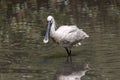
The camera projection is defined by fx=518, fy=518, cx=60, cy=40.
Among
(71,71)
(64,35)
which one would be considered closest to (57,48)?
(64,35)

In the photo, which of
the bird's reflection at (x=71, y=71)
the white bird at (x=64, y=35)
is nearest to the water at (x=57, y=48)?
the bird's reflection at (x=71, y=71)

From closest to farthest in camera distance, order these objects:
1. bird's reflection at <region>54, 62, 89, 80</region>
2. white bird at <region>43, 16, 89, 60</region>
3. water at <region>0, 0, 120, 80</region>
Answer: bird's reflection at <region>54, 62, 89, 80</region>
water at <region>0, 0, 120, 80</region>
white bird at <region>43, 16, 89, 60</region>

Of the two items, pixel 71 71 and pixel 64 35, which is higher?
pixel 64 35

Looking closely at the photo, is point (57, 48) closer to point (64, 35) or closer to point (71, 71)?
point (64, 35)

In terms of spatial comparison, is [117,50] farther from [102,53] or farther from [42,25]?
[42,25]

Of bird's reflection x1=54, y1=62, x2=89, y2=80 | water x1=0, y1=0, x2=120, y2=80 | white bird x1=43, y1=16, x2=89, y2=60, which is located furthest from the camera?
white bird x1=43, y1=16, x2=89, y2=60

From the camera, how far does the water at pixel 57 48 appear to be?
33.6ft

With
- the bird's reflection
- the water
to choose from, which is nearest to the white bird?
the water

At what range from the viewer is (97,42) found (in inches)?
497

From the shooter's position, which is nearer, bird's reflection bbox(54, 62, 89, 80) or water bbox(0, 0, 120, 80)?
bird's reflection bbox(54, 62, 89, 80)

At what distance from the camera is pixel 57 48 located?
41.1 feet

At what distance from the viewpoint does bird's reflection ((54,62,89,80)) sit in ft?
32.8

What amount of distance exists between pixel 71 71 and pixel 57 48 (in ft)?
6.73

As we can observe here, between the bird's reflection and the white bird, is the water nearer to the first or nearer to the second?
the bird's reflection
